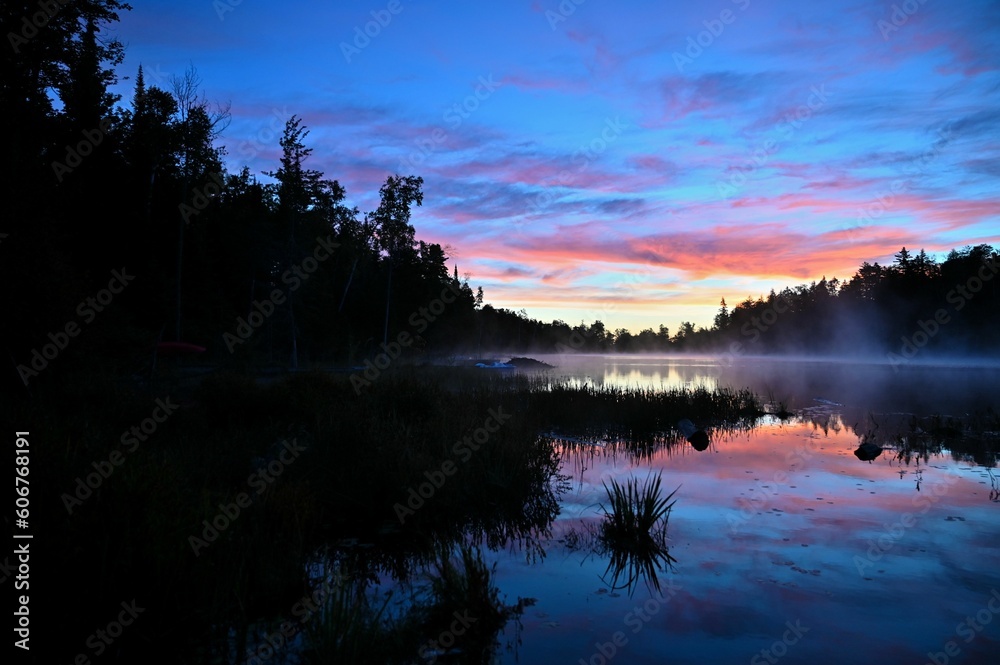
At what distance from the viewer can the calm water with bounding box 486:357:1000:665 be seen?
202 inches

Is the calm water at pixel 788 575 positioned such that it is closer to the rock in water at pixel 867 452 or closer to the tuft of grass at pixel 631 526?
the tuft of grass at pixel 631 526

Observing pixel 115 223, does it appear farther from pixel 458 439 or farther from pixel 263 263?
pixel 458 439

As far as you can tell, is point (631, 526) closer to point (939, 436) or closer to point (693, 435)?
point (693, 435)

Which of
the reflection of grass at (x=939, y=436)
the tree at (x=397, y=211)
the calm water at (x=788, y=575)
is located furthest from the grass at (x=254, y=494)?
the tree at (x=397, y=211)

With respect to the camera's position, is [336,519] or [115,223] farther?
[115,223]

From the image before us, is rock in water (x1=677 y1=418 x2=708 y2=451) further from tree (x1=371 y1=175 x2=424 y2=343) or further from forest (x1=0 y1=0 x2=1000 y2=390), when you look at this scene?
tree (x1=371 y1=175 x2=424 y2=343)

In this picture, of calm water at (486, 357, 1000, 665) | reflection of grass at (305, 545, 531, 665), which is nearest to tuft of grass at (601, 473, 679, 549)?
calm water at (486, 357, 1000, 665)

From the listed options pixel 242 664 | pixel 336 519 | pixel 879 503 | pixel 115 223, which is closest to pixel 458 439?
pixel 336 519

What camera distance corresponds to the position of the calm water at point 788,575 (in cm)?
514

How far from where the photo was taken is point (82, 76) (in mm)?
28688

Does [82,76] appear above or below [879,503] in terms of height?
above

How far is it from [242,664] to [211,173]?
41918 mm

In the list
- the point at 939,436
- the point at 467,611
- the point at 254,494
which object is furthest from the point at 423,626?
the point at 939,436

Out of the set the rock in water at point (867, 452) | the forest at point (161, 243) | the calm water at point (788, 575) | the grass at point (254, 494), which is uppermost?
the forest at point (161, 243)
